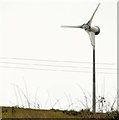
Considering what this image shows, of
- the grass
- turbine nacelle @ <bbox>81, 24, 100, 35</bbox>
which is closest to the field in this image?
the grass

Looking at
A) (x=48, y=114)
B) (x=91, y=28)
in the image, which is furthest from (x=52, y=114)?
(x=91, y=28)

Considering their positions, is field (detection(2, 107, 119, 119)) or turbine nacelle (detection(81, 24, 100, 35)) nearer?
field (detection(2, 107, 119, 119))

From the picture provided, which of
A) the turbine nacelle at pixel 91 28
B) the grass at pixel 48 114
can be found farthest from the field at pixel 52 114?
the turbine nacelle at pixel 91 28

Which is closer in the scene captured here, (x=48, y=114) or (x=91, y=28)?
(x=48, y=114)

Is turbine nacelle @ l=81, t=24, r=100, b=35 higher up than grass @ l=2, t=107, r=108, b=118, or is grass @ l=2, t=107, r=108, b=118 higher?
turbine nacelle @ l=81, t=24, r=100, b=35

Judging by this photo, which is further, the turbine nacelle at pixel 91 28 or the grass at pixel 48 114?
the turbine nacelle at pixel 91 28

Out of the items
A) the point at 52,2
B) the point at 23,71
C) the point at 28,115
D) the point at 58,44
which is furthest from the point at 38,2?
the point at 28,115

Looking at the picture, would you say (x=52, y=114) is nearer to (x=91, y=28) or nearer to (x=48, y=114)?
(x=48, y=114)

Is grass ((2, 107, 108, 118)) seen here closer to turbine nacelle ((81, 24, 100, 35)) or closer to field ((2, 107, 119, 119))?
field ((2, 107, 119, 119))

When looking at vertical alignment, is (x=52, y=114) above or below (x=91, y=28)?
below

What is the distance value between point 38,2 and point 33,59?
58 cm

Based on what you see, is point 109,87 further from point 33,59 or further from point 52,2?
point 52,2

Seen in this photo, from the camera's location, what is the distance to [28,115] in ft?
7.26

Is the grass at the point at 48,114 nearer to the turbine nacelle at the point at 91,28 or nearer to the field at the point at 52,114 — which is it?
the field at the point at 52,114
